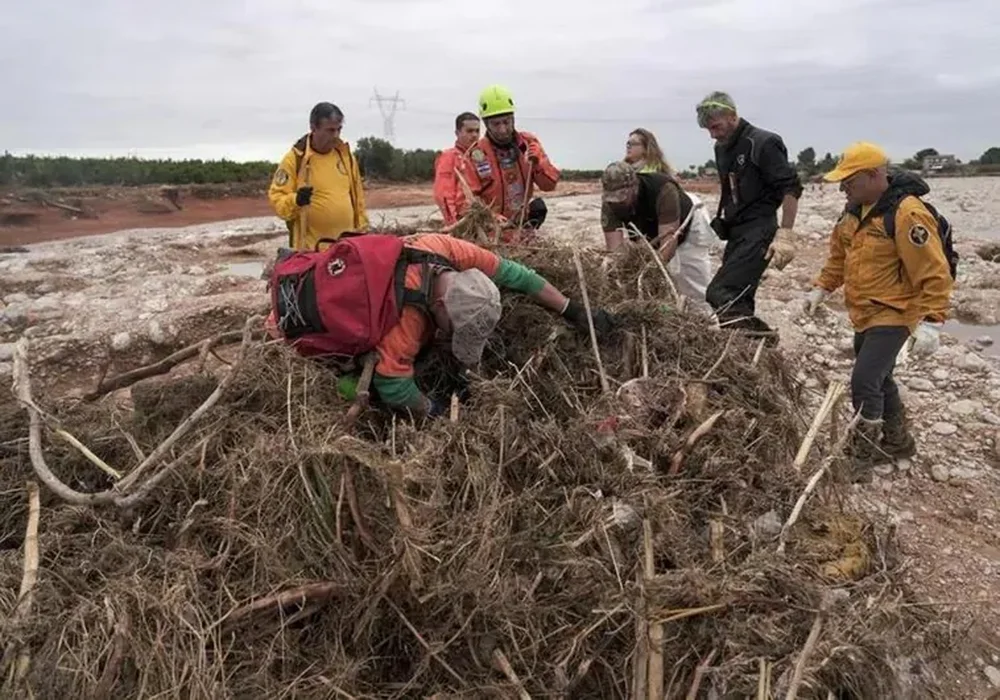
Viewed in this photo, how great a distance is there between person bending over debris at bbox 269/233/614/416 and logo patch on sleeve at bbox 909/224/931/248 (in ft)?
6.67

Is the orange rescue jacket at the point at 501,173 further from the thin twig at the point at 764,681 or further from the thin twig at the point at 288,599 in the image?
the thin twig at the point at 764,681

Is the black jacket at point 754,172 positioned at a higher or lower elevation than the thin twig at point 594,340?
higher

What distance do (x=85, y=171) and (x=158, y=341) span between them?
25.9 meters

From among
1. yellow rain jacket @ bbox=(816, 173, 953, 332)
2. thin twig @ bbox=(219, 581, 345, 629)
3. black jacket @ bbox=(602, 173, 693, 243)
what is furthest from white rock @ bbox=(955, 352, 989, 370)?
thin twig @ bbox=(219, 581, 345, 629)

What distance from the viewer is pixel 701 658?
2.15 metres

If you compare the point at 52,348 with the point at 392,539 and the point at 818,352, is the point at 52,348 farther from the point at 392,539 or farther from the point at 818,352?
the point at 818,352

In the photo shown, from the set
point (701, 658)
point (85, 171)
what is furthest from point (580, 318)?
point (85, 171)

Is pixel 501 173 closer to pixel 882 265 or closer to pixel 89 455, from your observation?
pixel 882 265

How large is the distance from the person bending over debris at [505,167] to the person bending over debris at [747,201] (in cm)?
106

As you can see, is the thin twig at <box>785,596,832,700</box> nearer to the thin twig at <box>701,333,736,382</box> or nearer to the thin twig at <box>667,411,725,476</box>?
the thin twig at <box>667,411,725,476</box>

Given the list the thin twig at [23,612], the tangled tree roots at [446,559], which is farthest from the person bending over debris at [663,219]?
the thin twig at [23,612]

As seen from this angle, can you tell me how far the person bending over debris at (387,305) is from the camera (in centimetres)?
282

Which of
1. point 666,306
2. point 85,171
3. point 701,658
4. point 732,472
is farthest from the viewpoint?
point 85,171

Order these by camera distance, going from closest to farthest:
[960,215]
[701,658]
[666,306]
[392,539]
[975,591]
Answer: [701,658]
[392,539]
[975,591]
[666,306]
[960,215]
